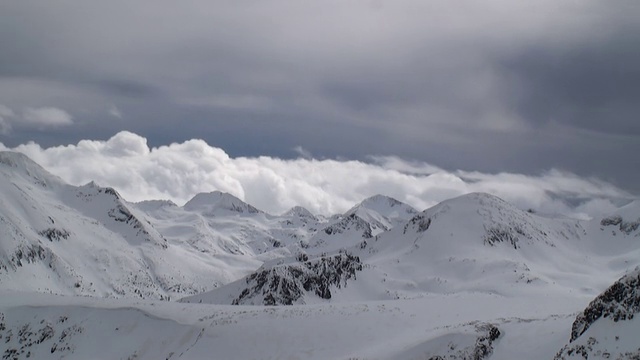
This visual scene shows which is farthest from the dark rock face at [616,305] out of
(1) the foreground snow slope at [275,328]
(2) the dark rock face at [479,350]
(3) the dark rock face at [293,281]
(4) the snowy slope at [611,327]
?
(3) the dark rock face at [293,281]

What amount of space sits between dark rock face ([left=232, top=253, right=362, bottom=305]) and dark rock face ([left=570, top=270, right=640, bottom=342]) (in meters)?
80.6

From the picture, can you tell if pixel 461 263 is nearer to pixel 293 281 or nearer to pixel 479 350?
pixel 293 281

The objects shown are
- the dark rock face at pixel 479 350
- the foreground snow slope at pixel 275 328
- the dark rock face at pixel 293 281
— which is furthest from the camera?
the dark rock face at pixel 293 281

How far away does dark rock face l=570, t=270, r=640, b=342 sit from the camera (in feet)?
76.8

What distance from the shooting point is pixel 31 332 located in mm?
47469

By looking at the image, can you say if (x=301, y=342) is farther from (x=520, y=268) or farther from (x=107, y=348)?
(x=520, y=268)

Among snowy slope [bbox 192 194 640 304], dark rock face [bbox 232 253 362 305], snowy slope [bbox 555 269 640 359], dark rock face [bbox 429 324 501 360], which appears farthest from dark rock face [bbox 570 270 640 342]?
snowy slope [bbox 192 194 640 304]

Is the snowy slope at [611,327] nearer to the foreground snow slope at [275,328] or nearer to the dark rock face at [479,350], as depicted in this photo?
the foreground snow slope at [275,328]

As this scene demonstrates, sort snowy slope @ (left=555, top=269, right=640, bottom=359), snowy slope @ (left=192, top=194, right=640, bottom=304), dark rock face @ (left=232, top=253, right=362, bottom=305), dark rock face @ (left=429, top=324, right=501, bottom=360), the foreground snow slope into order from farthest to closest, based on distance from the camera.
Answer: snowy slope @ (left=192, top=194, right=640, bottom=304)
dark rock face @ (left=232, top=253, right=362, bottom=305)
the foreground snow slope
dark rock face @ (left=429, top=324, right=501, bottom=360)
snowy slope @ (left=555, top=269, right=640, bottom=359)

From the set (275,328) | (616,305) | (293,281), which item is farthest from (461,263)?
(616,305)

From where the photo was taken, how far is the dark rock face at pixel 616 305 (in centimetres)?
2341

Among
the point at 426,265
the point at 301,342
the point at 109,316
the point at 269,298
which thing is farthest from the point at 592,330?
the point at 426,265

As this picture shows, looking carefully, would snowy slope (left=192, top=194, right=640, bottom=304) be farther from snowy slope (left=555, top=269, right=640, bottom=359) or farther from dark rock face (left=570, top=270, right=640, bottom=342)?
snowy slope (left=555, top=269, right=640, bottom=359)

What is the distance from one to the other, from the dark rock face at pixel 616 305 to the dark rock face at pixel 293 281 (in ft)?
264
